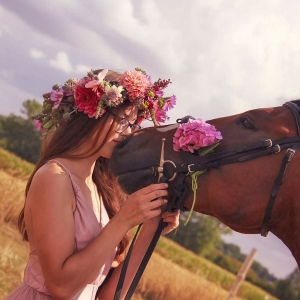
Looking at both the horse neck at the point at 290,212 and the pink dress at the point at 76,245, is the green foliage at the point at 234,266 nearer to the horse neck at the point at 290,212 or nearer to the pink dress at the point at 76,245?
the horse neck at the point at 290,212

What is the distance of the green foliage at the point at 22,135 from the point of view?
47531 mm

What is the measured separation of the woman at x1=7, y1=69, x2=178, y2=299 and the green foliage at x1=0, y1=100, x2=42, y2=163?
145 ft

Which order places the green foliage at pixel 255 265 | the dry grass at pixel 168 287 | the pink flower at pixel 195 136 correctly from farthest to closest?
the green foliage at pixel 255 265 → the dry grass at pixel 168 287 → the pink flower at pixel 195 136

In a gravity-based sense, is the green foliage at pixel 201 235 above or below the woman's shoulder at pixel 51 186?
above

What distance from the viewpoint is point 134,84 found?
2.84 m

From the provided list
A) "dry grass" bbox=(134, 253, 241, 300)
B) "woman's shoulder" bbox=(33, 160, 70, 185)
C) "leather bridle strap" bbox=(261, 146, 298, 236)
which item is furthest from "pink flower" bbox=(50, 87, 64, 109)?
"dry grass" bbox=(134, 253, 241, 300)

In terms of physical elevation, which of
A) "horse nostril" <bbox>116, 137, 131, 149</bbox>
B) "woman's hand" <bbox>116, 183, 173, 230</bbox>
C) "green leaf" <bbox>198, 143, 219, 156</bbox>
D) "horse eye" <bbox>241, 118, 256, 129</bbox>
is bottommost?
"woman's hand" <bbox>116, 183, 173, 230</bbox>

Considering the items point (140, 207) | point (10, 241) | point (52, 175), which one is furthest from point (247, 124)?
point (10, 241)

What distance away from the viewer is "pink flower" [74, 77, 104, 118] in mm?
2729

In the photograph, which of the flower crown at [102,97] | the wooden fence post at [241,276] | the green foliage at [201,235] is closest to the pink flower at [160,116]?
the flower crown at [102,97]

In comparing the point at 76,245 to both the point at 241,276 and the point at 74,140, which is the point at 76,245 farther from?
the point at 241,276

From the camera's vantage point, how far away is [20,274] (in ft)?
25.9

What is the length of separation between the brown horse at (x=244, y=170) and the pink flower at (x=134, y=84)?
29 centimetres

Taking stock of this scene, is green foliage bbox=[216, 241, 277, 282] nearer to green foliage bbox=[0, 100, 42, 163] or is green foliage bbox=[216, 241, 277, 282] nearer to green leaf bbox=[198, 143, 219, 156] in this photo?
green foliage bbox=[0, 100, 42, 163]
